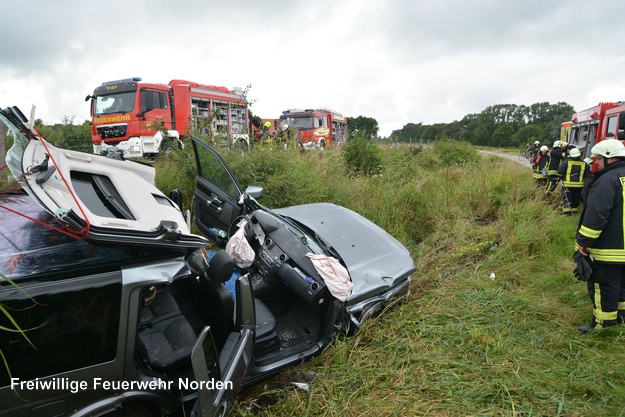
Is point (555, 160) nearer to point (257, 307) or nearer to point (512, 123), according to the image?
point (257, 307)

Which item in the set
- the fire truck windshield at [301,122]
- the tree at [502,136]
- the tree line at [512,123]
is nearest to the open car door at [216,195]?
the fire truck windshield at [301,122]

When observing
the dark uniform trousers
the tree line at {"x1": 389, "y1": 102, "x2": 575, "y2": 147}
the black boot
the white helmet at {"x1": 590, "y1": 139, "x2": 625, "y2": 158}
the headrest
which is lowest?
the black boot

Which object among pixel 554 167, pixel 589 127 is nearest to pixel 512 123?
pixel 589 127

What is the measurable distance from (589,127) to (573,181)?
3.81 meters

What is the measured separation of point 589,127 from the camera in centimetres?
984

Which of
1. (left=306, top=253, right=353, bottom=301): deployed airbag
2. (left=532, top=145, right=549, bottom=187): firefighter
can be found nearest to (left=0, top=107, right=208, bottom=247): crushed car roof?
(left=306, top=253, right=353, bottom=301): deployed airbag

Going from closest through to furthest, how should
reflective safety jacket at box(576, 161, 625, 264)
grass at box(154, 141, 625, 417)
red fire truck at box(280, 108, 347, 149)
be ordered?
1. grass at box(154, 141, 625, 417)
2. reflective safety jacket at box(576, 161, 625, 264)
3. red fire truck at box(280, 108, 347, 149)

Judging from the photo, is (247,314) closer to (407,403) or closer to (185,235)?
(185,235)

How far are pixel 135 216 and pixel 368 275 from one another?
1810 mm

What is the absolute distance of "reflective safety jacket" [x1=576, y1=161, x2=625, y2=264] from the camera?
3.06m

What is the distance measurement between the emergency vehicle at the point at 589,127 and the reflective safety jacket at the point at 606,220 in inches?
281

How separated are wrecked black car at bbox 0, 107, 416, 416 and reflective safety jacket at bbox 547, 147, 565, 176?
7649 mm

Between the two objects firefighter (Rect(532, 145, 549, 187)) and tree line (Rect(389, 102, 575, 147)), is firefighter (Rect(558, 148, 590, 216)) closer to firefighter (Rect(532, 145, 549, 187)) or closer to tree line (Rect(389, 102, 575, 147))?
firefighter (Rect(532, 145, 549, 187))

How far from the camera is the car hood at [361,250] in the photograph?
2947 millimetres
